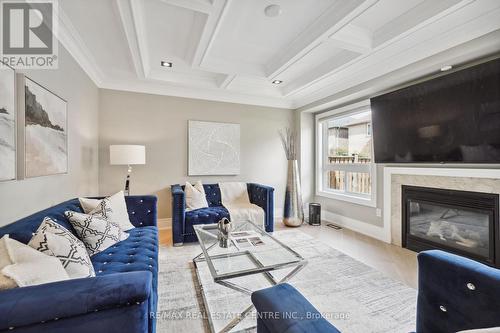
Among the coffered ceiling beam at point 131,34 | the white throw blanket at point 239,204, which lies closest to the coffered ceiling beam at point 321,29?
the coffered ceiling beam at point 131,34

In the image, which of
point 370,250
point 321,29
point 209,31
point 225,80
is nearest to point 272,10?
point 321,29

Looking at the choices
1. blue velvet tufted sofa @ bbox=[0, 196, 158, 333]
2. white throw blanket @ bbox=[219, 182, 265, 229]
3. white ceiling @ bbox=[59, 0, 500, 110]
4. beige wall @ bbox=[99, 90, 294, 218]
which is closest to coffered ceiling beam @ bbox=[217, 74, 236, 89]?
white ceiling @ bbox=[59, 0, 500, 110]

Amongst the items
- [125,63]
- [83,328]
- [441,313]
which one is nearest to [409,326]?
[441,313]

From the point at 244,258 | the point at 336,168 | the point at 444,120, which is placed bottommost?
the point at 244,258

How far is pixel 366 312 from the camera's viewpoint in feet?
5.57

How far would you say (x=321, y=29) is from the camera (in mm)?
2205

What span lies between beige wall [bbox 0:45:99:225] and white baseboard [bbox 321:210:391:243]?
13.1 ft

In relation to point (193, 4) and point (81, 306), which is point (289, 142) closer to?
point (193, 4)

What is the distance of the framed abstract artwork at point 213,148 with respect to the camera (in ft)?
13.0

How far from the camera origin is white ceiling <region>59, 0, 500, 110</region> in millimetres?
1958

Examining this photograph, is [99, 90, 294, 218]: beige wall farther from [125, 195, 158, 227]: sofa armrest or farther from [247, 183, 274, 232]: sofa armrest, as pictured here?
[125, 195, 158, 227]: sofa armrest

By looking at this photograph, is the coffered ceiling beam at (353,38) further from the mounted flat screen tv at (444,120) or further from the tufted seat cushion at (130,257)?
the tufted seat cushion at (130,257)

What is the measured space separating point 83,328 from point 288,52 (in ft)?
10.0

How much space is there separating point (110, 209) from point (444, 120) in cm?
349
